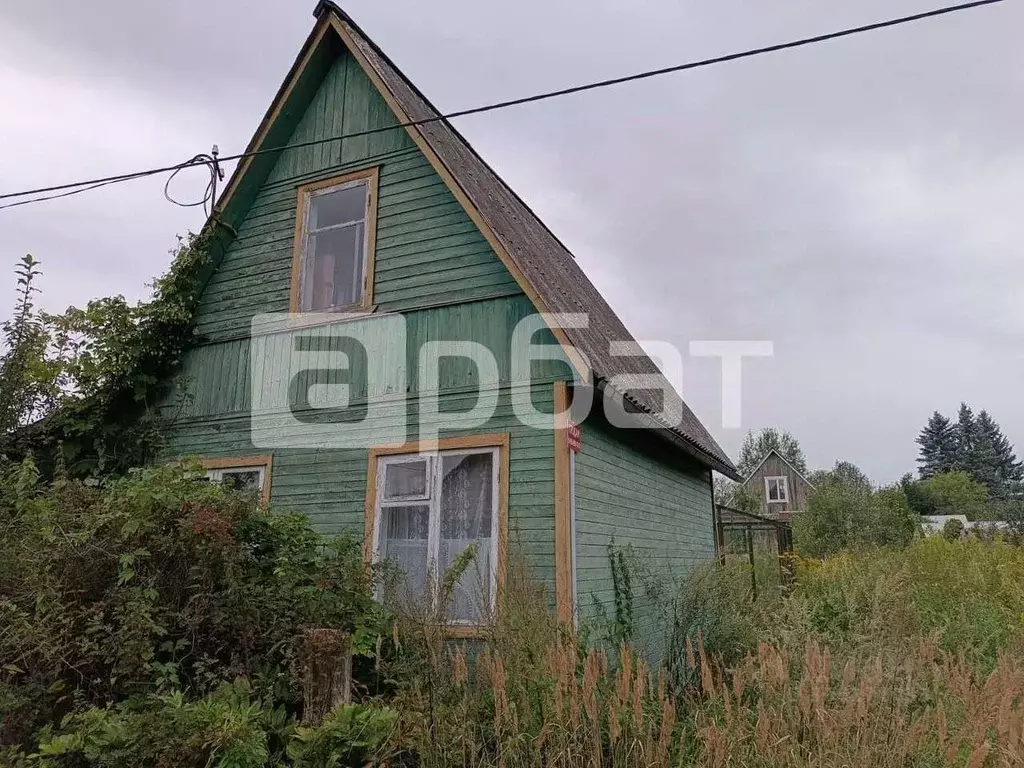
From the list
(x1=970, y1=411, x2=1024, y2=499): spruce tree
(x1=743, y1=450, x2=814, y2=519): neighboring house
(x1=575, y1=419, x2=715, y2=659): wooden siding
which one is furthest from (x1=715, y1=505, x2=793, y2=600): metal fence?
(x1=970, y1=411, x2=1024, y2=499): spruce tree

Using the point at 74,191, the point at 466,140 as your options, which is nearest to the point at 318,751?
the point at 74,191

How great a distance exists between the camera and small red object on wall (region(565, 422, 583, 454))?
6191mm

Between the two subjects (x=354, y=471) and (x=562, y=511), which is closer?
(x=562, y=511)

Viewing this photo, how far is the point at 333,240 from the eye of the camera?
836 centimetres

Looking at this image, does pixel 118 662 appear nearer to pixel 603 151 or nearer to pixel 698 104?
pixel 698 104

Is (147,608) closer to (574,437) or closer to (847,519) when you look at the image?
(574,437)

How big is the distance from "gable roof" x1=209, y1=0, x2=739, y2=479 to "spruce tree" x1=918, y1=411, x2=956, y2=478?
3092 inches

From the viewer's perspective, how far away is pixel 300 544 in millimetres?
4898

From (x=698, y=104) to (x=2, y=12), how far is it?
7186 mm

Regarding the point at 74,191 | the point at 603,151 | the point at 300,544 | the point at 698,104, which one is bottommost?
the point at 300,544

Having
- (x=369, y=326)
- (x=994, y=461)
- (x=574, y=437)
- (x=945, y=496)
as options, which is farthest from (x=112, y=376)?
(x=994, y=461)

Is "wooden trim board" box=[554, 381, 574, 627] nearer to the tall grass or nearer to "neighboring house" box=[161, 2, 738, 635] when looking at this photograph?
"neighboring house" box=[161, 2, 738, 635]

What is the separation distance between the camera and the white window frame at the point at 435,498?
20.6 ft

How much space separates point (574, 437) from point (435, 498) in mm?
1470
